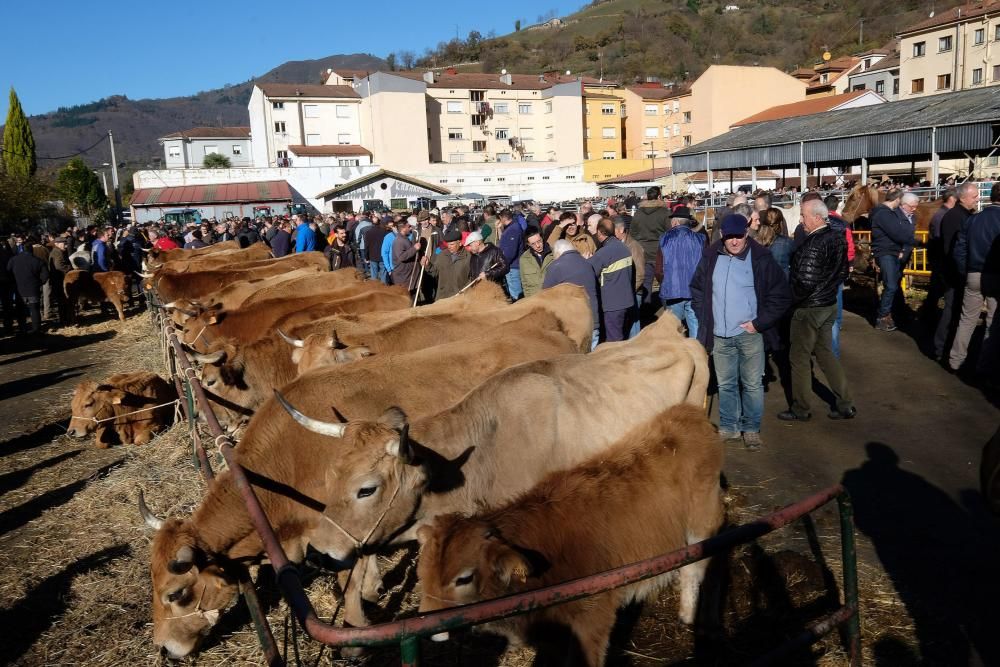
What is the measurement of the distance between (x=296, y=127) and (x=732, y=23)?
9747cm

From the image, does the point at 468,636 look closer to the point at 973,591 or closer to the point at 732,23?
the point at 973,591

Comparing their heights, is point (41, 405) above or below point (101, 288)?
below

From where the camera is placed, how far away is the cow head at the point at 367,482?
3.57m

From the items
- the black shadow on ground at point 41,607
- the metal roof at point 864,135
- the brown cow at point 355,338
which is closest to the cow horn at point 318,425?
the black shadow on ground at point 41,607

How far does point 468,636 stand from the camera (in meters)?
4.27

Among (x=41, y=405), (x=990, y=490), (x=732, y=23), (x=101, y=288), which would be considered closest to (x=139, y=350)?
(x=41, y=405)

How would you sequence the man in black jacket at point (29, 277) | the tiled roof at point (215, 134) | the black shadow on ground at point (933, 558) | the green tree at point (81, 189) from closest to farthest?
the black shadow on ground at point (933, 558), the man in black jacket at point (29, 277), the green tree at point (81, 189), the tiled roof at point (215, 134)

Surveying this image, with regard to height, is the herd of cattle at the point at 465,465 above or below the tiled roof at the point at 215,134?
below

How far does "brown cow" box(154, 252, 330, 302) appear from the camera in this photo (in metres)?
11.6

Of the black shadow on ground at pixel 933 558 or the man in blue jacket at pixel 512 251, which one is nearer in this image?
the black shadow on ground at pixel 933 558

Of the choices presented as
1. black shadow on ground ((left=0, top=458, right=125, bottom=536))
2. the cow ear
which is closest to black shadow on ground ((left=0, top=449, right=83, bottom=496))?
black shadow on ground ((left=0, top=458, right=125, bottom=536))

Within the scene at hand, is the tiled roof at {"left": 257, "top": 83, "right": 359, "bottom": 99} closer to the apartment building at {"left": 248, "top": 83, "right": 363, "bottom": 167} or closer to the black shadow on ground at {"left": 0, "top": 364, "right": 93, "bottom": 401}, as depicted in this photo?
the apartment building at {"left": 248, "top": 83, "right": 363, "bottom": 167}

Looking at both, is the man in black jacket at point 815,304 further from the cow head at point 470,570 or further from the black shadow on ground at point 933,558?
the cow head at point 470,570

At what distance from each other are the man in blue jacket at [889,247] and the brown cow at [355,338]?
6.57m
